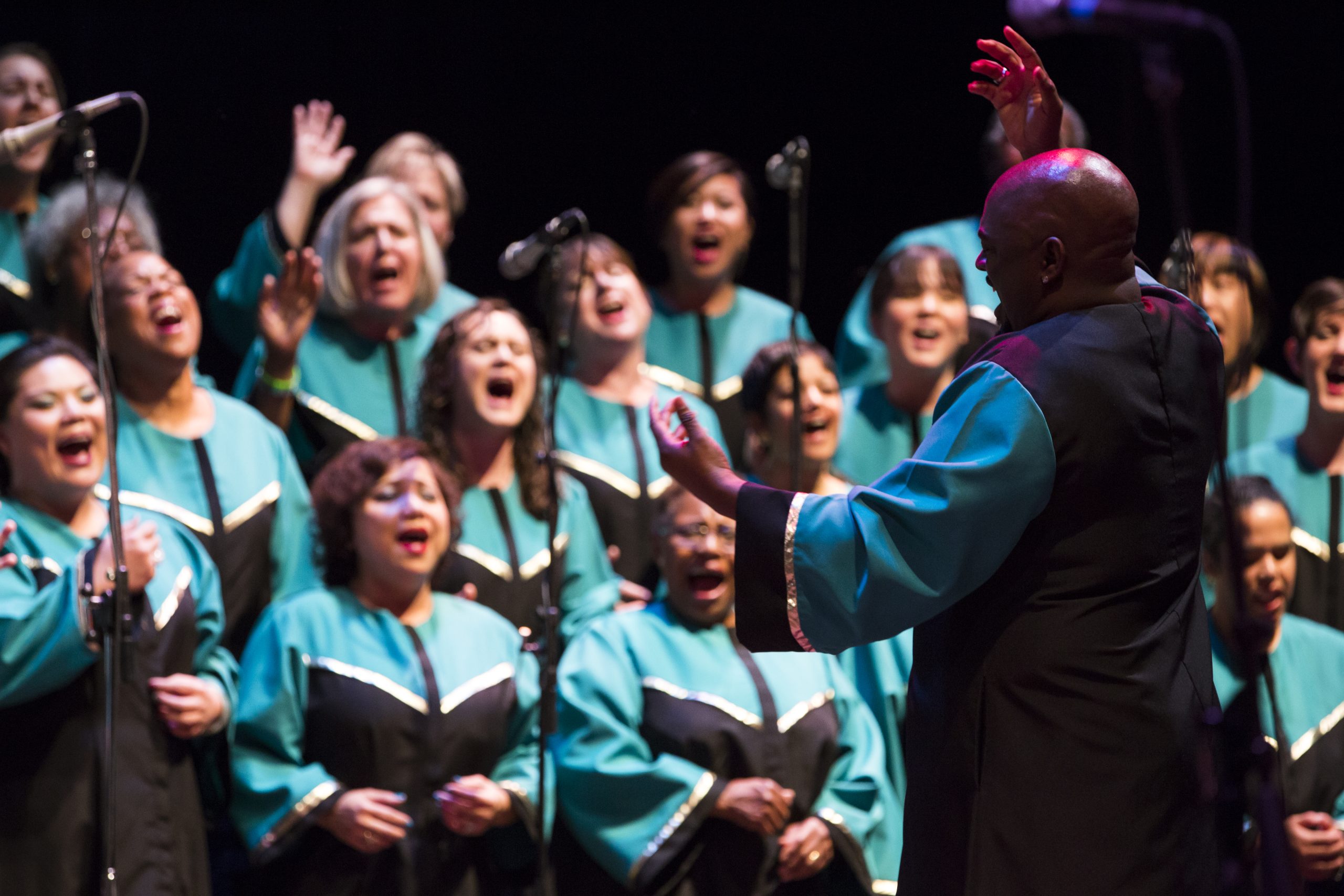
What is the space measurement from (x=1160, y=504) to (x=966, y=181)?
3701 mm

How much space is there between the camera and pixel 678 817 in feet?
10.6

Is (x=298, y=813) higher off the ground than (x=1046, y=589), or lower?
lower

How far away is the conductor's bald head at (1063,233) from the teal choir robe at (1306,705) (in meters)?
1.90

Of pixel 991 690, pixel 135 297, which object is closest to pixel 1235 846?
pixel 991 690

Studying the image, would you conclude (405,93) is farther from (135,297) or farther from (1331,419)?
(1331,419)

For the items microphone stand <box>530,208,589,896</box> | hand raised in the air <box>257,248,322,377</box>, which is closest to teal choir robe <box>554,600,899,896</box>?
microphone stand <box>530,208,589,896</box>

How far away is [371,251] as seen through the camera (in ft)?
13.0

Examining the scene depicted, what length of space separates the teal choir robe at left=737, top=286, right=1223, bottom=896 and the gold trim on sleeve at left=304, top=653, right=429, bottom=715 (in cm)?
147

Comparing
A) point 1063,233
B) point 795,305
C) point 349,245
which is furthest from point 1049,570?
point 349,245

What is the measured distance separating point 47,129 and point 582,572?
1678mm

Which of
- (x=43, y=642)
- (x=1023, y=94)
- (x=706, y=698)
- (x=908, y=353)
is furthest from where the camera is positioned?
(x=908, y=353)

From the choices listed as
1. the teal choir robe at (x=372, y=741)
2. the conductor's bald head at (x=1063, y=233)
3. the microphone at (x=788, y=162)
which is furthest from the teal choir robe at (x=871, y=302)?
the conductor's bald head at (x=1063, y=233)

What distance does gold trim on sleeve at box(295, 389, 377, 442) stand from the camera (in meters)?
3.95

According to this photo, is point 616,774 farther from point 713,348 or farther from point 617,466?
point 713,348
